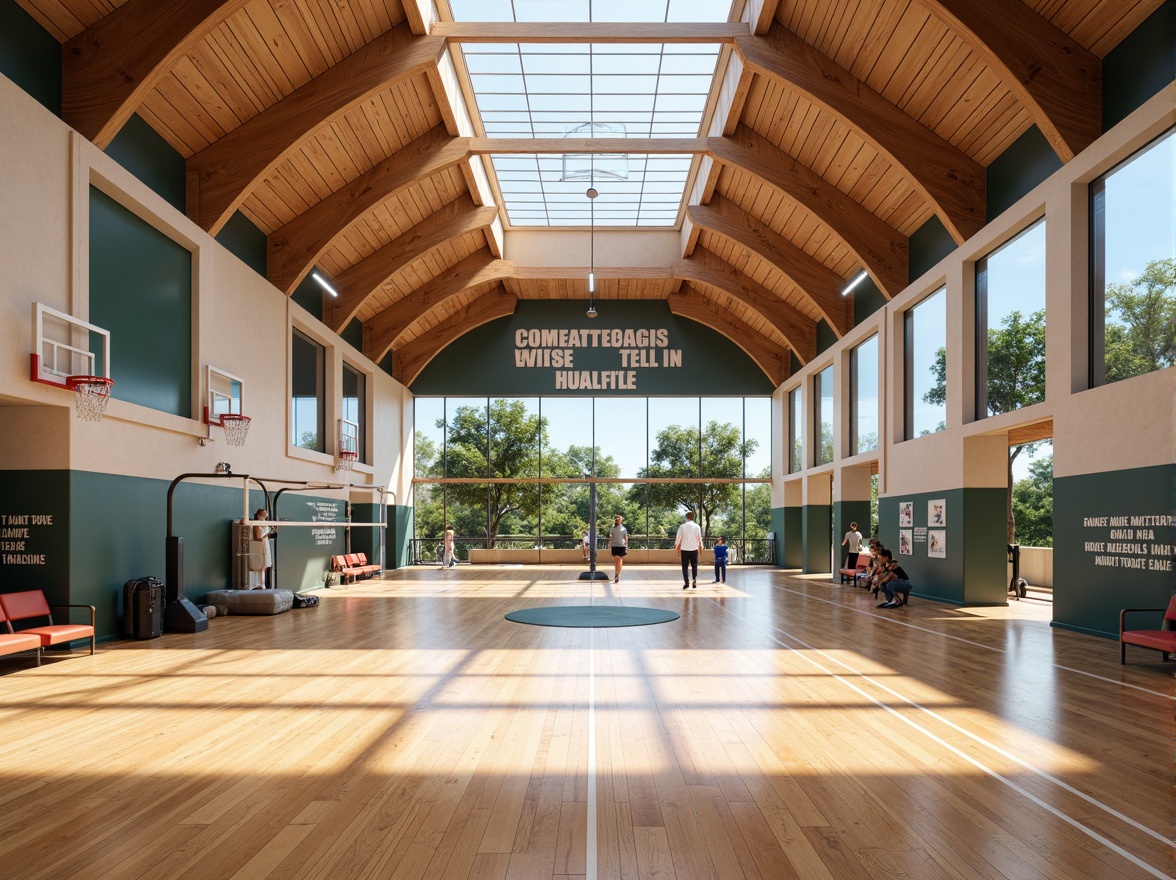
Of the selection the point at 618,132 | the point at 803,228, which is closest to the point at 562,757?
the point at 618,132

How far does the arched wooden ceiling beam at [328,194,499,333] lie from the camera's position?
17.5 metres

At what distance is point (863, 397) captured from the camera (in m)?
17.6

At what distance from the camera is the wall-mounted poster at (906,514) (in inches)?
575

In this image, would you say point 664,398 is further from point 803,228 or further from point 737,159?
point 737,159

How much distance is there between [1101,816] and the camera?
12.3 feet

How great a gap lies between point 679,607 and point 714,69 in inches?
355

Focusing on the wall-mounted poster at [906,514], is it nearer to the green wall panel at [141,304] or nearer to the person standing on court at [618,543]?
the person standing on court at [618,543]

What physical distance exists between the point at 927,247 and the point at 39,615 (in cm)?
1358

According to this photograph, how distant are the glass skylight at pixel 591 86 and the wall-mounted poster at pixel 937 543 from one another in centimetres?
798

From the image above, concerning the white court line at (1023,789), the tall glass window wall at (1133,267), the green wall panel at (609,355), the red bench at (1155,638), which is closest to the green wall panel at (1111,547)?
the red bench at (1155,638)

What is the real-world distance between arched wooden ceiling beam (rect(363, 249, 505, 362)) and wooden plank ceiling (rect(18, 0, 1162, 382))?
2782 mm

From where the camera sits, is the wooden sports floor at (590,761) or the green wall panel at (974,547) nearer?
the wooden sports floor at (590,761)

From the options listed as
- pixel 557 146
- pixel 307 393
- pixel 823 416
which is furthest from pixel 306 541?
pixel 823 416

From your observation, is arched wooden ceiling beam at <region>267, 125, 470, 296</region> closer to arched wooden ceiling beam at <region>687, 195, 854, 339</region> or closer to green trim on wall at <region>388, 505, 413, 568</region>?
arched wooden ceiling beam at <region>687, 195, 854, 339</region>
